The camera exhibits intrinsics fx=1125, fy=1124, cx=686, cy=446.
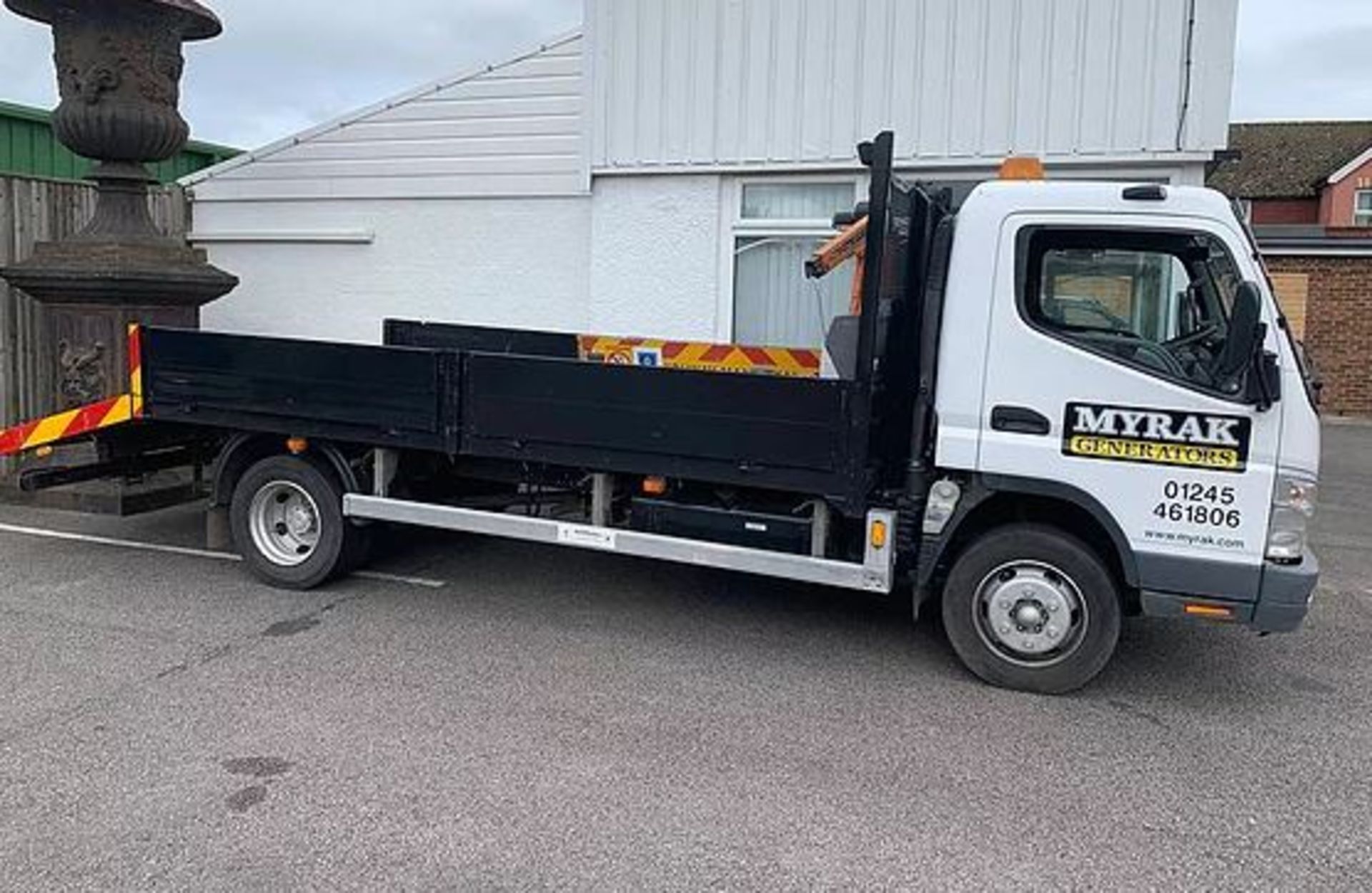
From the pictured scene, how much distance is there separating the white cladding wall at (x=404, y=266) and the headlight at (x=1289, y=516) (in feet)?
22.9

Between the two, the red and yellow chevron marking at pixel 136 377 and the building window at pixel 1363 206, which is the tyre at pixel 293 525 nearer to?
the red and yellow chevron marking at pixel 136 377

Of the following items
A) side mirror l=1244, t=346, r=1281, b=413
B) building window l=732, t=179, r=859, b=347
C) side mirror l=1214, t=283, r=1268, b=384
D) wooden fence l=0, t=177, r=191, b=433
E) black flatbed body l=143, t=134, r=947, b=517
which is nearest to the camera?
side mirror l=1214, t=283, r=1268, b=384

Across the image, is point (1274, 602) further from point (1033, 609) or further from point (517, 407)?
point (517, 407)

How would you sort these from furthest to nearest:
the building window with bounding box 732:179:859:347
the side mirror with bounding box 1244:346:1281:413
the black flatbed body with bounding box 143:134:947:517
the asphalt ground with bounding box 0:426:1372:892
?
the building window with bounding box 732:179:859:347 → the black flatbed body with bounding box 143:134:947:517 → the side mirror with bounding box 1244:346:1281:413 → the asphalt ground with bounding box 0:426:1372:892

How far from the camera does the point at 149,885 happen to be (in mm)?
3393

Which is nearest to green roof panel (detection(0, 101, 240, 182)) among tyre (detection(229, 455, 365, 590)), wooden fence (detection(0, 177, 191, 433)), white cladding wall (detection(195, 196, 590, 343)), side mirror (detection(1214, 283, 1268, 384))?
wooden fence (detection(0, 177, 191, 433))

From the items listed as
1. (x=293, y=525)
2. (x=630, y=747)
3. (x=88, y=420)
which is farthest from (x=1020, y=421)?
(x=88, y=420)

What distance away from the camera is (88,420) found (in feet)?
23.4

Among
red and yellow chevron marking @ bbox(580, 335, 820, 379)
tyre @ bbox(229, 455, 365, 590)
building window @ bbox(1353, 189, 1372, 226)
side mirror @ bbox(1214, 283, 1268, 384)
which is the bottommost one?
tyre @ bbox(229, 455, 365, 590)

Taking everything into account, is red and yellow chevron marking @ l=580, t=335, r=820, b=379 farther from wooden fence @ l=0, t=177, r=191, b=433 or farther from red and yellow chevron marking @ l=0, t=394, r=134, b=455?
wooden fence @ l=0, t=177, r=191, b=433

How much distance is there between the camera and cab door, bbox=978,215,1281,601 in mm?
4863

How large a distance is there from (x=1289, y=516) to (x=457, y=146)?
329 inches

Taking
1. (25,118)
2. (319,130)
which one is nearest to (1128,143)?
(319,130)

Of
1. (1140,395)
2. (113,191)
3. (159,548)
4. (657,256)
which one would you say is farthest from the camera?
(657,256)
